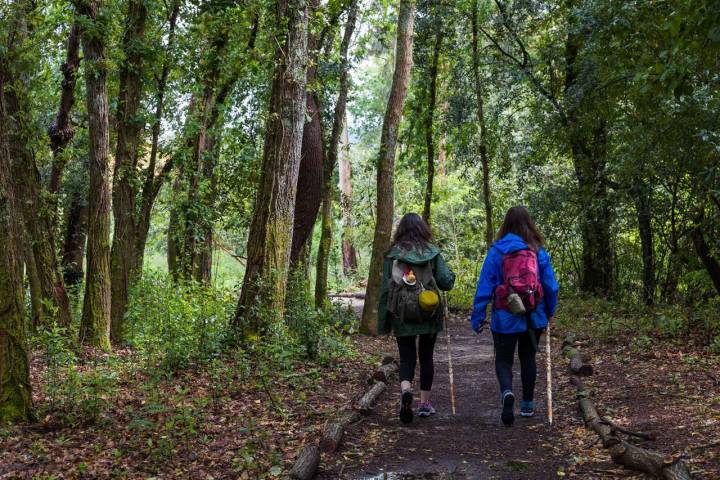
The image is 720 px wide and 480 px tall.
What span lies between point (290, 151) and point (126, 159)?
4.87 m

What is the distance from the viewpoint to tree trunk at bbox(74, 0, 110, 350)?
11352mm

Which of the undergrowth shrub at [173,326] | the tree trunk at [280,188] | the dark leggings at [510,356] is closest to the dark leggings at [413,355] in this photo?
the dark leggings at [510,356]

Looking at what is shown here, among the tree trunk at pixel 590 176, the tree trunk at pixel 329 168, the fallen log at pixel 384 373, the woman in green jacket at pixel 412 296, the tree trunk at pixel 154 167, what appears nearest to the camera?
the woman in green jacket at pixel 412 296

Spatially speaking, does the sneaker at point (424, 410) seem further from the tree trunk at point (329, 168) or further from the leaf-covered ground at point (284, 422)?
the tree trunk at point (329, 168)

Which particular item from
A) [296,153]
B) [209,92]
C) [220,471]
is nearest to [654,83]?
[220,471]

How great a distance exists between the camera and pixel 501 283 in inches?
270

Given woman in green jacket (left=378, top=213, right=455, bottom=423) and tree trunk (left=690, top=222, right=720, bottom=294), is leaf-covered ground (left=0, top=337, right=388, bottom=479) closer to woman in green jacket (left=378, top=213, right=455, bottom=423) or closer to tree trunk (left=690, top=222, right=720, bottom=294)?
woman in green jacket (left=378, top=213, right=455, bottom=423)

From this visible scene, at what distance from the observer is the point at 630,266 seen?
57.0 ft

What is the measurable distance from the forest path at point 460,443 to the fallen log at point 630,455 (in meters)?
0.43

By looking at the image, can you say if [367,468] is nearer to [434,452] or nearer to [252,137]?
[434,452]

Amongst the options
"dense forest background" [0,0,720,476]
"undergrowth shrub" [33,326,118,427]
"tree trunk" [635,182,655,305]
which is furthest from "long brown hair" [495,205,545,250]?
"tree trunk" [635,182,655,305]

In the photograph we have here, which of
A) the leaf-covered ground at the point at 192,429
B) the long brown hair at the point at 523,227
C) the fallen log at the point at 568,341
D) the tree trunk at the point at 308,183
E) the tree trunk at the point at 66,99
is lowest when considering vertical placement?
the leaf-covered ground at the point at 192,429

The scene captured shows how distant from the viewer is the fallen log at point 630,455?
4.57 m

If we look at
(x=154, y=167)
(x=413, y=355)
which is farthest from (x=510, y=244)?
(x=154, y=167)
